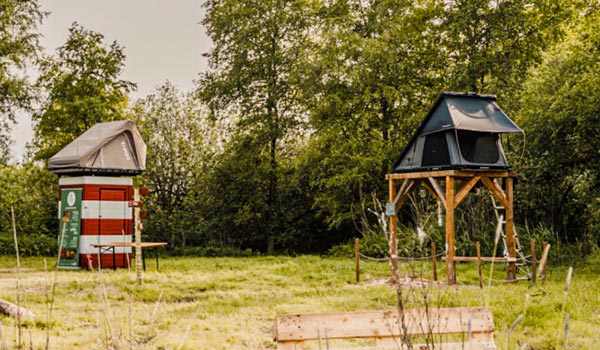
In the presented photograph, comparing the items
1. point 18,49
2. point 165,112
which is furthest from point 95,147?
point 18,49

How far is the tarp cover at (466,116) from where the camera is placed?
41.1 feet

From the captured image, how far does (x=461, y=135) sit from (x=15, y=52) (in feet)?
58.5

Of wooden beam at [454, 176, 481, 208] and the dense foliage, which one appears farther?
the dense foliage

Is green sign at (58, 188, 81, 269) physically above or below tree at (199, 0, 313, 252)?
below

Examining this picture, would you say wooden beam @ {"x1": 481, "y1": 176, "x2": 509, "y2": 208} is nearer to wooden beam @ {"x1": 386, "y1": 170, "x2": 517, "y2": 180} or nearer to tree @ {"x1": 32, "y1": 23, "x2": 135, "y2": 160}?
wooden beam @ {"x1": 386, "y1": 170, "x2": 517, "y2": 180}

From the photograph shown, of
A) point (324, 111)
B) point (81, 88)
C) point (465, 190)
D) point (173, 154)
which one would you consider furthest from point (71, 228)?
point (465, 190)

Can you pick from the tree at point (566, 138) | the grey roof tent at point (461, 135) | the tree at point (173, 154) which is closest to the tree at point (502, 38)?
the tree at point (566, 138)

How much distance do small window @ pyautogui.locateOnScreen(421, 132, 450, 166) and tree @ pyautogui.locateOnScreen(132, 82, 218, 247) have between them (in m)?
12.6

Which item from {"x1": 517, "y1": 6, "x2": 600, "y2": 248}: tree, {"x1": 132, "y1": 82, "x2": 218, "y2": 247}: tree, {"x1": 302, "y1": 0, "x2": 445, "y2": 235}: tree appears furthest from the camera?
{"x1": 132, "y1": 82, "x2": 218, "y2": 247}: tree

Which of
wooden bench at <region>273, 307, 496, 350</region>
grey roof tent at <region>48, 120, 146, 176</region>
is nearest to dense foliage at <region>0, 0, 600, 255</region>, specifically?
grey roof tent at <region>48, 120, 146, 176</region>

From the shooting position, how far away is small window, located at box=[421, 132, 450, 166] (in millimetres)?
12594

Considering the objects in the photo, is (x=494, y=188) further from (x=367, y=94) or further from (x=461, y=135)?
(x=367, y=94)

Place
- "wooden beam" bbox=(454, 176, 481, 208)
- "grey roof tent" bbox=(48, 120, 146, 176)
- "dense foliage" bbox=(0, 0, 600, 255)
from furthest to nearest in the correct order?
1. "dense foliage" bbox=(0, 0, 600, 255)
2. "grey roof tent" bbox=(48, 120, 146, 176)
3. "wooden beam" bbox=(454, 176, 481, 208)

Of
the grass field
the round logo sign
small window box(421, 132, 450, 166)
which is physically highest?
small window box(421, 132, 450, 166)
